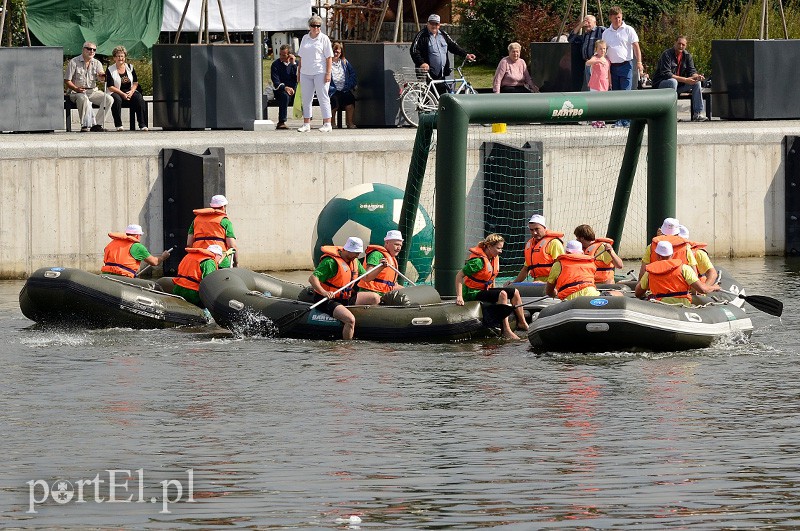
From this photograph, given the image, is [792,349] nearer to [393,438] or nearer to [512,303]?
[512,303]

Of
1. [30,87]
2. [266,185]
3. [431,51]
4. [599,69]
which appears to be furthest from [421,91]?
[30,87]

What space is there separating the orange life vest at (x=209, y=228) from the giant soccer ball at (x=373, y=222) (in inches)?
67.3

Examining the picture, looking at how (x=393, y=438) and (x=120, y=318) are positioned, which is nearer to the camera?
(x=393, y=438)

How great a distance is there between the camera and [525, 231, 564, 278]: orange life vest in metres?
18.7

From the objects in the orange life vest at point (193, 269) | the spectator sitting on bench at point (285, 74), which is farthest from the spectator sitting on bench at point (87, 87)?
the orange life vest at point (193, 269)

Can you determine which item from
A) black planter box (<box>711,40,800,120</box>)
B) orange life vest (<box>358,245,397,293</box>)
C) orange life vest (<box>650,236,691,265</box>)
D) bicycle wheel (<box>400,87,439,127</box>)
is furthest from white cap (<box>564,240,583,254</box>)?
black planter box (<box>711,40,800,120</box>)

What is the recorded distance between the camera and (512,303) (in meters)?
18.2

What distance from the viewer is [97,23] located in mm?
36844

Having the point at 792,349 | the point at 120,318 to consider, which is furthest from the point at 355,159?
the point at 792,349

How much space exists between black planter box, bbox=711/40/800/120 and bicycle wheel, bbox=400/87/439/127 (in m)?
4.96

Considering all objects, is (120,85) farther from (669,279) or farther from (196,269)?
(669,279)

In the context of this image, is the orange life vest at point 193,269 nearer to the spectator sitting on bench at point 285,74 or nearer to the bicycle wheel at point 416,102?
the bicycle wheel at point 416,102

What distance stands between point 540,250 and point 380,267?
1850 mm

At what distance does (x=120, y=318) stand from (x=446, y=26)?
23007 mm
